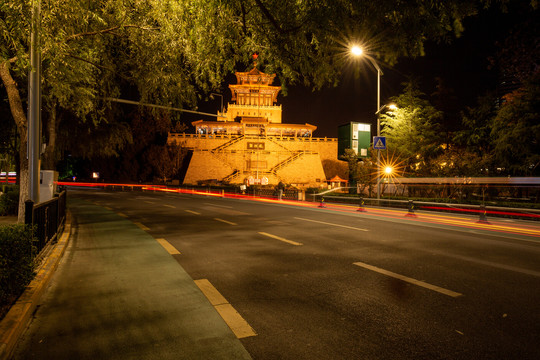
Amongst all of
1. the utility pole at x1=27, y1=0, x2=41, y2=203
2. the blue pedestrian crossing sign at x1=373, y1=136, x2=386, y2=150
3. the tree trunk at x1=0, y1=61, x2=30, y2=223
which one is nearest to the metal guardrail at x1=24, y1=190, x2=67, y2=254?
the utility pole at x1=27, y1=0, x2=41, y2=203

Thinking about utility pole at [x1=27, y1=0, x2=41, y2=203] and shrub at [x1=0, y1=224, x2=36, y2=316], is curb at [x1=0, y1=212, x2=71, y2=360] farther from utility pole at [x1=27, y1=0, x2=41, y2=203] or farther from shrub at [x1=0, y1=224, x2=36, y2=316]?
utility pole at [x1=27, y1=0, x2=41, y2=203]

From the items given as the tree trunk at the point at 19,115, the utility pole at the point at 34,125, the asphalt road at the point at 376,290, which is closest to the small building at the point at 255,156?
the tree trunk at the point at 19,115

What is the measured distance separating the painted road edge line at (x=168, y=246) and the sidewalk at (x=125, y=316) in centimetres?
53

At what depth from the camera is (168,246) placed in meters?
8.66


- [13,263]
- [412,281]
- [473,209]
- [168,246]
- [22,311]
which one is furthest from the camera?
[473,209]

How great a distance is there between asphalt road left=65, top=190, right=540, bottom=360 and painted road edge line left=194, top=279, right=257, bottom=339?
0.09m

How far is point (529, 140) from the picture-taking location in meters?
20.5

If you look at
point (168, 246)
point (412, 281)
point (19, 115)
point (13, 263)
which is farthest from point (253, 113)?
point (13, 263)

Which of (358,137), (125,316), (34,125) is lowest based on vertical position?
(125,316)

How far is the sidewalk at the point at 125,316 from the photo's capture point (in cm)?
338

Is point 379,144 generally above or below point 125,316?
above

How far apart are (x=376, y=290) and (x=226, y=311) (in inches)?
94.4

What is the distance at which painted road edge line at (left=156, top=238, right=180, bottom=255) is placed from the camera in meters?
7.94

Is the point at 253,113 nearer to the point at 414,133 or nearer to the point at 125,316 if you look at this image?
the point at 414,133
